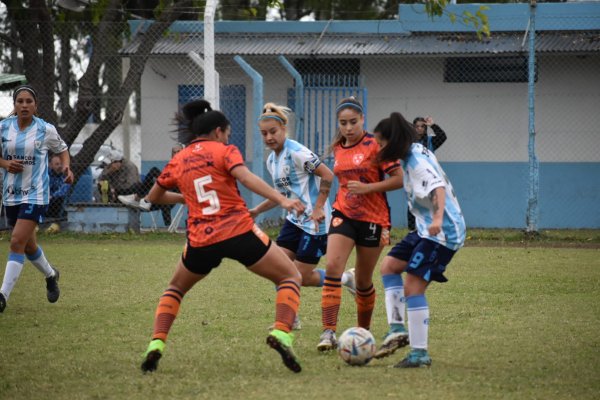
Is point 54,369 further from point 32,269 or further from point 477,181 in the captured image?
point 477,181

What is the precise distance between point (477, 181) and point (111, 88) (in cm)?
755

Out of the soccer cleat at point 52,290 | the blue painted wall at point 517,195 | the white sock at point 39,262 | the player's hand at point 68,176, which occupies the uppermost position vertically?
the player's hand at point 68,176

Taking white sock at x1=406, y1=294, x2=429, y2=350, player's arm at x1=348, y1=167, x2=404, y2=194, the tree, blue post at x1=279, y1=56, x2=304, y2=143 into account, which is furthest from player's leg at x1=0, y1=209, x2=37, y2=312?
blue post at x1=279, y1=56, x2=304, y2=143

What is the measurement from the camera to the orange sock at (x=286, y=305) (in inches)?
252

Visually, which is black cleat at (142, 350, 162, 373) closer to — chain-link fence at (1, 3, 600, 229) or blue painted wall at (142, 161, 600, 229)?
chain-link fence at (1, 3, 600, 229)

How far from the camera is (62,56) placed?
23.8 metres

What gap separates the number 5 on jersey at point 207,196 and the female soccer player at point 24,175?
345 centimetres

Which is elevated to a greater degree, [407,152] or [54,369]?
[407,152]

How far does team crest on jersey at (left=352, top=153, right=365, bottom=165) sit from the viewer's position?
7.27 metres

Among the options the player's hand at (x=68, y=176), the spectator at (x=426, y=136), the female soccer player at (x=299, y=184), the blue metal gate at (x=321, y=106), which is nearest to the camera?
the female soccer player at (x=299, y=184)

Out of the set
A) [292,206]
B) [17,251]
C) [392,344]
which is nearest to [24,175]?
[17,251]

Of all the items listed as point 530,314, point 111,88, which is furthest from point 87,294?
point 111,88

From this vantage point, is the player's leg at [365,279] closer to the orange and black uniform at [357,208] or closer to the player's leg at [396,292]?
the orange and black uniform at [357,208]

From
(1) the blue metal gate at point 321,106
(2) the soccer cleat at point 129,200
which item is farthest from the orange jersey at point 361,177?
(1) the blue metal gate at point 321,106
